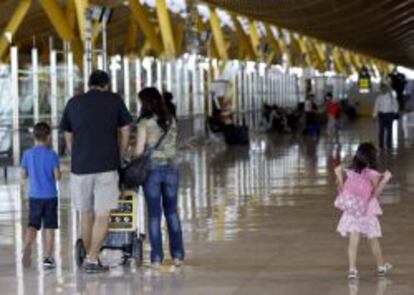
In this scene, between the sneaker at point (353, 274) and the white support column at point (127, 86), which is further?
the white support column at point (127, 86)

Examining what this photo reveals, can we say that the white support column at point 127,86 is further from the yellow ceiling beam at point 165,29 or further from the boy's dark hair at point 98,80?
the boy's dark hair at point 98,80

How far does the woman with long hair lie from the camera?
1007cm

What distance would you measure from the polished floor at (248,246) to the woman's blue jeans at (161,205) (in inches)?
6.9

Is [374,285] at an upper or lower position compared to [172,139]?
lower

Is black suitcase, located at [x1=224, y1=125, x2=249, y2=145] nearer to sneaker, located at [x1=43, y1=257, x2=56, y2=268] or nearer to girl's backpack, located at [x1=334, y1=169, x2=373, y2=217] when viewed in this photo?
sneaker, located at [x1=43, y1=257, x2=56, y2=268]

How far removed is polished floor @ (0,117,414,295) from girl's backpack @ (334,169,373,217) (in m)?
0.52

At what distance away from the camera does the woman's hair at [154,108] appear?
1009cm

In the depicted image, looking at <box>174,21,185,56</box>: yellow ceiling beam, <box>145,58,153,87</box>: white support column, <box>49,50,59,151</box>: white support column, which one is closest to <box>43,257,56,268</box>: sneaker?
<box>49,50,59,151</box>: white support column

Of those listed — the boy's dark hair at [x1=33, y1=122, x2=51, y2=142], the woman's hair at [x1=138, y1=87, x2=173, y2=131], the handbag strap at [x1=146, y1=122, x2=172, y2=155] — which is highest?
the woman's hair at [x1=138, y1=87, x2=173, y2=131]

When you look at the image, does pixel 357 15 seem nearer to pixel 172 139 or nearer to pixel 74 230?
pixel 74 230

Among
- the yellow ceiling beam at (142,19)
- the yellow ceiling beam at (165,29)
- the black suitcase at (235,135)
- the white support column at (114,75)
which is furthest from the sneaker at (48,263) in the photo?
the yellow ceiling beam at (165,29)

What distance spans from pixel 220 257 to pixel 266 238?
1.45 meters

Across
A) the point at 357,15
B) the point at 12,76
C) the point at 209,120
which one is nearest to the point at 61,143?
the point at 12,76

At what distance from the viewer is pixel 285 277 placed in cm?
941
